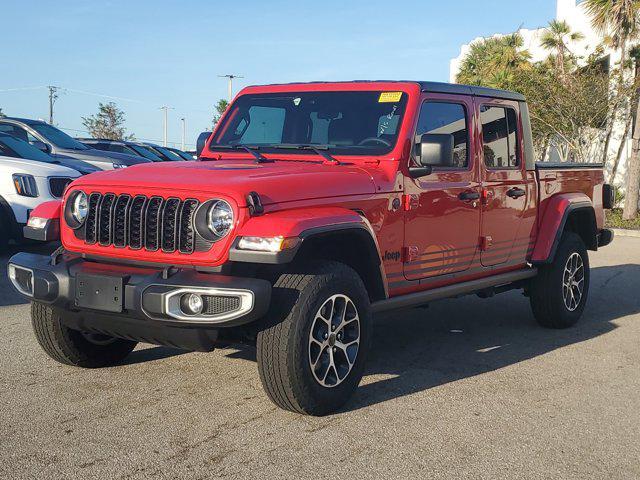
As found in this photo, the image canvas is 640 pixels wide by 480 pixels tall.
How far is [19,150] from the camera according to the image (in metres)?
12.4

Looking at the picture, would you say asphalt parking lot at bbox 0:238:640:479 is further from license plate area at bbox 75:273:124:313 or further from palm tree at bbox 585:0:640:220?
palm tree at bbox 585:0:640:220

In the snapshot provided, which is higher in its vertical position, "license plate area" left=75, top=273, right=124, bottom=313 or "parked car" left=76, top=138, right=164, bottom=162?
"parked car" left=76, top=138, right=164, bottom=162

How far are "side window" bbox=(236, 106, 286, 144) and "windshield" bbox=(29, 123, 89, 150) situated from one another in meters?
9.51

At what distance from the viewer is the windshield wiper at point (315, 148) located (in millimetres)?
5457

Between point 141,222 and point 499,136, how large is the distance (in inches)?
127

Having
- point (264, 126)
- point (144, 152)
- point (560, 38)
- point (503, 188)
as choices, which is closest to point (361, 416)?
point (264, 126)

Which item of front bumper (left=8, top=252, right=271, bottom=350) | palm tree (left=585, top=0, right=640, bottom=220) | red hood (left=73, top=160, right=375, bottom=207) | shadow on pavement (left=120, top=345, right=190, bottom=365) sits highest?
palm tree (left=585, top=0, right=640, bottom=220)

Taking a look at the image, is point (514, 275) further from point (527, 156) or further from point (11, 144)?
point (11, 144)

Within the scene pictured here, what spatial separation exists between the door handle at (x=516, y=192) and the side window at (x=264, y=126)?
6.23ft

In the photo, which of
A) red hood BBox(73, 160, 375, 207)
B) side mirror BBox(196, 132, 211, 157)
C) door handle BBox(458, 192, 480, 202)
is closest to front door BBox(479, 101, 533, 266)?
door handle BBox(458, 192, 480, 202)

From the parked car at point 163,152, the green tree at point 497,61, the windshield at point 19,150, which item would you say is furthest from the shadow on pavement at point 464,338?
the green tree at point 497,61

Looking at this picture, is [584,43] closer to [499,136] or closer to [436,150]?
[499,136]

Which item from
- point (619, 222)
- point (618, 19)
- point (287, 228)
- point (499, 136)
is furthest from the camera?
point (618, 19)

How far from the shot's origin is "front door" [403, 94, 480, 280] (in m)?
5.48
